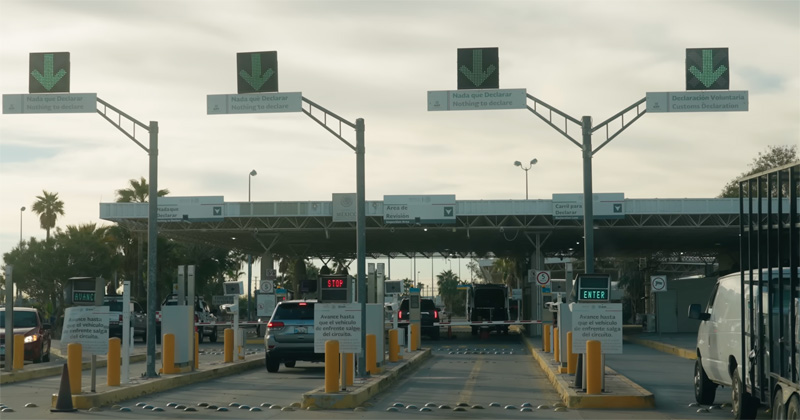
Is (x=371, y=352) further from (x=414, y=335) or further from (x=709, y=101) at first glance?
(x=414, y=335)

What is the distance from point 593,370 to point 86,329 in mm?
8190

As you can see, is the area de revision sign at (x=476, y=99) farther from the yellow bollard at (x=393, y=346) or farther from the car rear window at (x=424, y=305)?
the car rear window at (x=424, y=305)

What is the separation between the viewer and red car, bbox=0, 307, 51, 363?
26531 mm

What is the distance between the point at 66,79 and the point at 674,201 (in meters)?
31.0

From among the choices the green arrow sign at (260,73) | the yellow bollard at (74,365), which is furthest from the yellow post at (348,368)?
the green arrow sign at (260,73)

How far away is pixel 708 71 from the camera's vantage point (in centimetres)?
2062

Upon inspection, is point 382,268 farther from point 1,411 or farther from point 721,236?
point 721,236

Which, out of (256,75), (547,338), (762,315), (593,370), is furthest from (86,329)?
(547,338)

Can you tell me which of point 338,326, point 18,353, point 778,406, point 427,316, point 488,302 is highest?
point 338,326

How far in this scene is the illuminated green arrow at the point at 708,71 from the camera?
67.5 ft

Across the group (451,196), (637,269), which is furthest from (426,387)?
(637,269)

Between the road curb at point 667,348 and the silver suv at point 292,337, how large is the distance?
42.9ft

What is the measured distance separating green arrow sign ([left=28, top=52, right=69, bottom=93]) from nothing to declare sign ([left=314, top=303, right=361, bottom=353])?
856 centimetres

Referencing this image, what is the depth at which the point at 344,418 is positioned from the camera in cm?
1430
